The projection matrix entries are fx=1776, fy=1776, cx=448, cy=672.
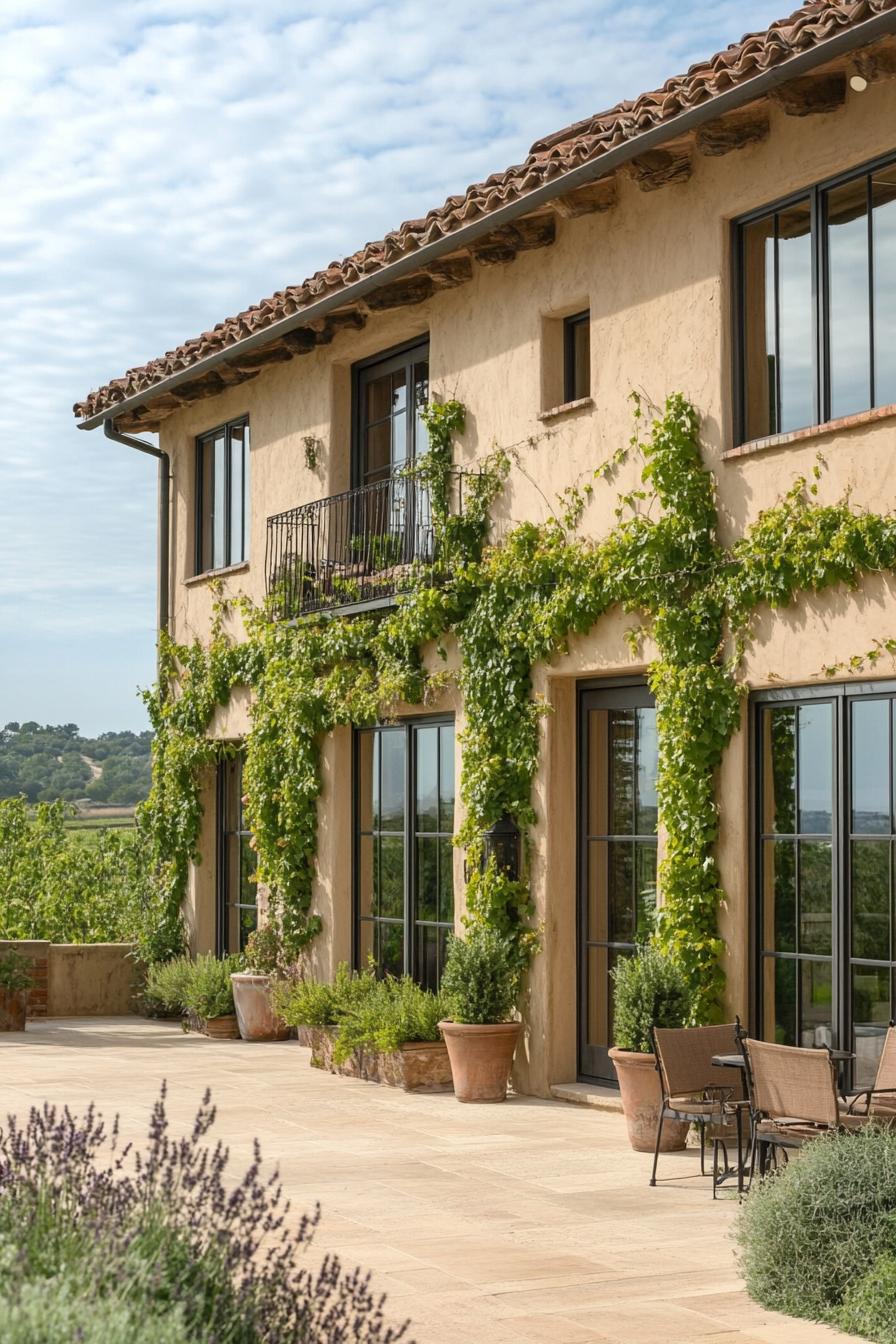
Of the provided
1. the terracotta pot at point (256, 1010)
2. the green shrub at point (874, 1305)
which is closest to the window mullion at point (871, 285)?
the green shrub at point (874, 1305)

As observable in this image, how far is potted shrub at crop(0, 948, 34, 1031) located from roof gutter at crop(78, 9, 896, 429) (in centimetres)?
547

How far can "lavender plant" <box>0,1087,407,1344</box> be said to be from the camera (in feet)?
12.4

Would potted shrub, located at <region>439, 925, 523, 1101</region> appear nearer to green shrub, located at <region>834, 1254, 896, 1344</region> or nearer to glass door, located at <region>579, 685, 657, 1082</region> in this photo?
glass door, located at <region>579, 685, 657, 1082</region>

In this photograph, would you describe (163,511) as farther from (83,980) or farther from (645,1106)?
(645,1106)

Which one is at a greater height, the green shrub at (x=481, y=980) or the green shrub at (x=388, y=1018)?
the green shrub at (x=481, y=980)

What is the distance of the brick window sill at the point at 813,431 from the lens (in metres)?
9.12

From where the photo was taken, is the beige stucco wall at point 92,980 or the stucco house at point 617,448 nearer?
the stucco house at point 617,448

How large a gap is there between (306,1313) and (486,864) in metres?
7.74

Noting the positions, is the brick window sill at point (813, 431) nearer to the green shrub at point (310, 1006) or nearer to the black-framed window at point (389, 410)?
the black-framed window at point (389, 410)

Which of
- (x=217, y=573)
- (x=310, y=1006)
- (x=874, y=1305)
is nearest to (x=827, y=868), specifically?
(x=874, y=1305)

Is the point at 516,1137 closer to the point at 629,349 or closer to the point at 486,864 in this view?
the point at 486,864

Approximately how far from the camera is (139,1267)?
4160 millimetres

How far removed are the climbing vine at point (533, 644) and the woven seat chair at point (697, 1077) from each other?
94 cm

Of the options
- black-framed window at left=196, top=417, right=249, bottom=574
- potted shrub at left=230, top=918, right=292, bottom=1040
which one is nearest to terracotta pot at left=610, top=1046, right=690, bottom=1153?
potted shrub at left=230, top=918, right=292, bottom=1040
